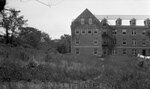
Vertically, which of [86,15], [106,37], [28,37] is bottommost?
[106,37]

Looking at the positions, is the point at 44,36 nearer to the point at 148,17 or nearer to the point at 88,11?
the point at 88,11

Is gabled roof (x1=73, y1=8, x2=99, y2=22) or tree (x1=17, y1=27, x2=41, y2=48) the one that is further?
tree (x1=17, y1=27, x2=41, y2=48)

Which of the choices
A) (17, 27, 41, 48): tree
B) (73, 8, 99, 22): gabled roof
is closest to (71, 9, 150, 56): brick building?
(73, 8, 99, 22): gabled roof

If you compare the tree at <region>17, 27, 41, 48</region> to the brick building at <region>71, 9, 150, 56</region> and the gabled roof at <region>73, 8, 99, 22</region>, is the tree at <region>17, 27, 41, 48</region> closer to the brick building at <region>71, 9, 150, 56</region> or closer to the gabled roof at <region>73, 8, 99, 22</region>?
the brick building at <region>71, 9, 150, 56</region>

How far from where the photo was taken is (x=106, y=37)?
173ft

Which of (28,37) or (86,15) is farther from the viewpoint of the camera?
(28,37)

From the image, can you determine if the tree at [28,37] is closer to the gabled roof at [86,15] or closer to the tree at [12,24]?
the tree at [12,24]

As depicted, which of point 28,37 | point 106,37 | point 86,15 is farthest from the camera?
point 28,37

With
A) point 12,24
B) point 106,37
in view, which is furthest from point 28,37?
point 106,37

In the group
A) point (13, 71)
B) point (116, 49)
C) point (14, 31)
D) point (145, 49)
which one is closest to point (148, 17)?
point (145, 49)

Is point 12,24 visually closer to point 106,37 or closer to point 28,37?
point 28,37

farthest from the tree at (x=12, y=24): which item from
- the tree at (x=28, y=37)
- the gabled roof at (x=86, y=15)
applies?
the gabled roof at (x=86, y=15)

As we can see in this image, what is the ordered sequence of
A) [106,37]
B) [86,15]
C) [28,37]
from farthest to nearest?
[28,37] → [106,37] → [86,15]

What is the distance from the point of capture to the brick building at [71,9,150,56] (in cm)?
4909
